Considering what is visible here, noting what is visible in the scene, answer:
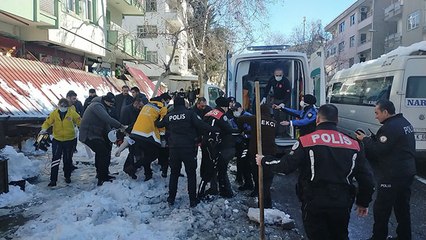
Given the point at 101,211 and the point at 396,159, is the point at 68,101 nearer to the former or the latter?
the point at 101,211

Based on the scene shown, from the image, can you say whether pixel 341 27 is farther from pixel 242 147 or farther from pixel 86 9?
pixel 242 147

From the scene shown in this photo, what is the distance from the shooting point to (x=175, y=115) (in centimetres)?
599

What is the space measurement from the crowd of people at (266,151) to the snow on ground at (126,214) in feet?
1.13

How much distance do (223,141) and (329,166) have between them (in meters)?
3.44

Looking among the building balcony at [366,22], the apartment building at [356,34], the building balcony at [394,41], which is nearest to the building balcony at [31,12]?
the building balcony at [394,41]

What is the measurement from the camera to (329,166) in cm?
319

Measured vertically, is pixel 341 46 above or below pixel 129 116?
above

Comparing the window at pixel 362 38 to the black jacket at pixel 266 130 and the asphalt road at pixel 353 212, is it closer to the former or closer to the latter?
the asphalt road at pixel 353 212

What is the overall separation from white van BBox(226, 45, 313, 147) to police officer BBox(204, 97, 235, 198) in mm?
2233

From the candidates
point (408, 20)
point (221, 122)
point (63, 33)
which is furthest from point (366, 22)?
point (221, 122)

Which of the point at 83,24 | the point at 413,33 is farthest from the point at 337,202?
the point at 413,33

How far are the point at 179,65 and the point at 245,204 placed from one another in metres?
33.5

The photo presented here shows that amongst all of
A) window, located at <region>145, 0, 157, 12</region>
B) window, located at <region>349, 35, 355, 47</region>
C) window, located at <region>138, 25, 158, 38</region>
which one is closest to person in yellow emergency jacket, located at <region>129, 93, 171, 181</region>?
window, located at <region>138, 25, 158, 38</region>

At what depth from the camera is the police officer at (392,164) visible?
14.6ft
